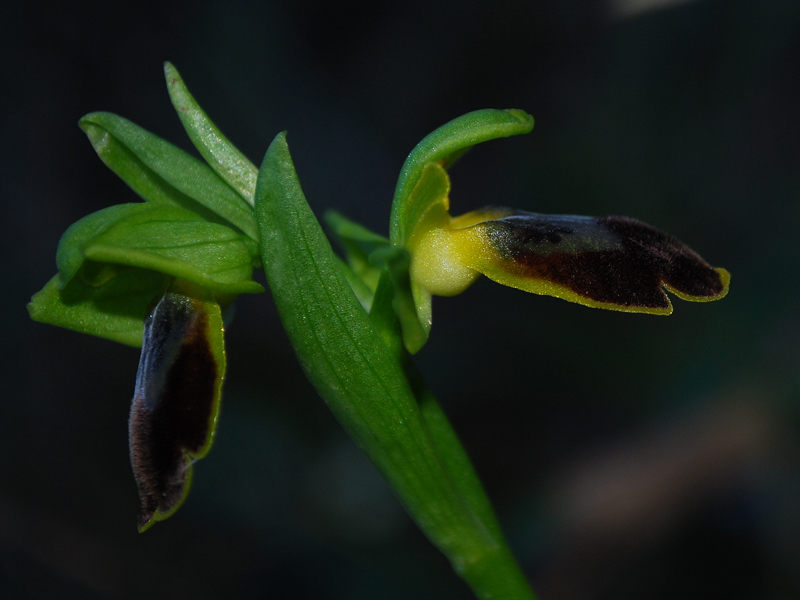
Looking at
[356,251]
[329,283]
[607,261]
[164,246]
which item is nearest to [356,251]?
[356,251]

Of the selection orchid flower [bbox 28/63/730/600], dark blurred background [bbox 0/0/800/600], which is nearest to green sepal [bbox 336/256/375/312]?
orchid flower [bbox 28/63/730/600]

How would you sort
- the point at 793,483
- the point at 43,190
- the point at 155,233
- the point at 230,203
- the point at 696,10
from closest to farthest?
the point at 155,233
the point at 230,203
the point at 793,483
the point at 43,190
the point at 696,10

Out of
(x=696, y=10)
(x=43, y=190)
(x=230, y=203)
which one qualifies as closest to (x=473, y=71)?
(x=696, y=10)

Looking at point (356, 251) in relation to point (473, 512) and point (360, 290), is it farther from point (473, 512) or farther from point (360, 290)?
point (473, 512)

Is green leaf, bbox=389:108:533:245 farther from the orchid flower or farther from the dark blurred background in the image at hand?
the dark blurred background

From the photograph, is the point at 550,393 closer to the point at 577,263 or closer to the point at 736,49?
the point at 736,49

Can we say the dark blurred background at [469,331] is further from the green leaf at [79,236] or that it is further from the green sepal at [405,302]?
the green leaf at [79,236]
